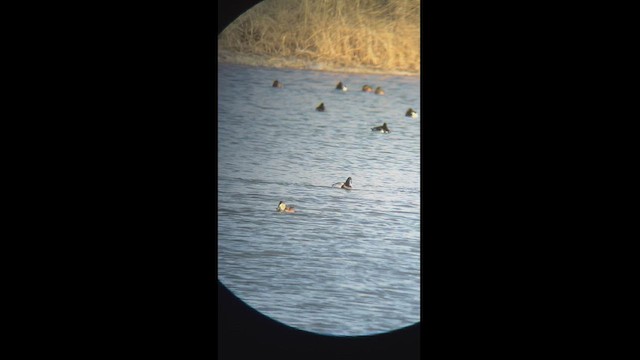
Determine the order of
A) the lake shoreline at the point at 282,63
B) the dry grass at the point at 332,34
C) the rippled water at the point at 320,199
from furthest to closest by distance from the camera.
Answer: the lake shoreline at the point at 282,63 < the dry grass at the point at 332,34 < the rippled water at the point at 320,199

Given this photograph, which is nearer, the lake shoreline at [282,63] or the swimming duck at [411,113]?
the swimming duck at [411,113]

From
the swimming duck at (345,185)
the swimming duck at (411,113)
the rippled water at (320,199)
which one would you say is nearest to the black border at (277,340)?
the rippled water at (320,199)

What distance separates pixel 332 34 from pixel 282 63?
0.25 metres

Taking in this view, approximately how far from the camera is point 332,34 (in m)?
4.68

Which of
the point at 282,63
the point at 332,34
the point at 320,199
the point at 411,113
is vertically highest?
the point at 332,34

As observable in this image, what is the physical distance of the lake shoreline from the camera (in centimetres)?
469

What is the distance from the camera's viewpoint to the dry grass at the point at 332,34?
457 cm

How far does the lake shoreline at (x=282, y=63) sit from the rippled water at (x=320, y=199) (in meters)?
0.03

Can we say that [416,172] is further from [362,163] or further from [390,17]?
[390,17]

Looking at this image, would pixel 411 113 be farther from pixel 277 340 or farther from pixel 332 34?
pixel 277 340

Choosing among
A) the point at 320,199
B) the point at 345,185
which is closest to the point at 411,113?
the point at 345,185

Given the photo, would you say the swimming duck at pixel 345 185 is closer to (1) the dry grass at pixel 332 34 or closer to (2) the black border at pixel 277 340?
(1) the dry grass at pixel 332 34

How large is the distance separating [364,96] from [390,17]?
0.34 m

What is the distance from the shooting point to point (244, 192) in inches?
181
